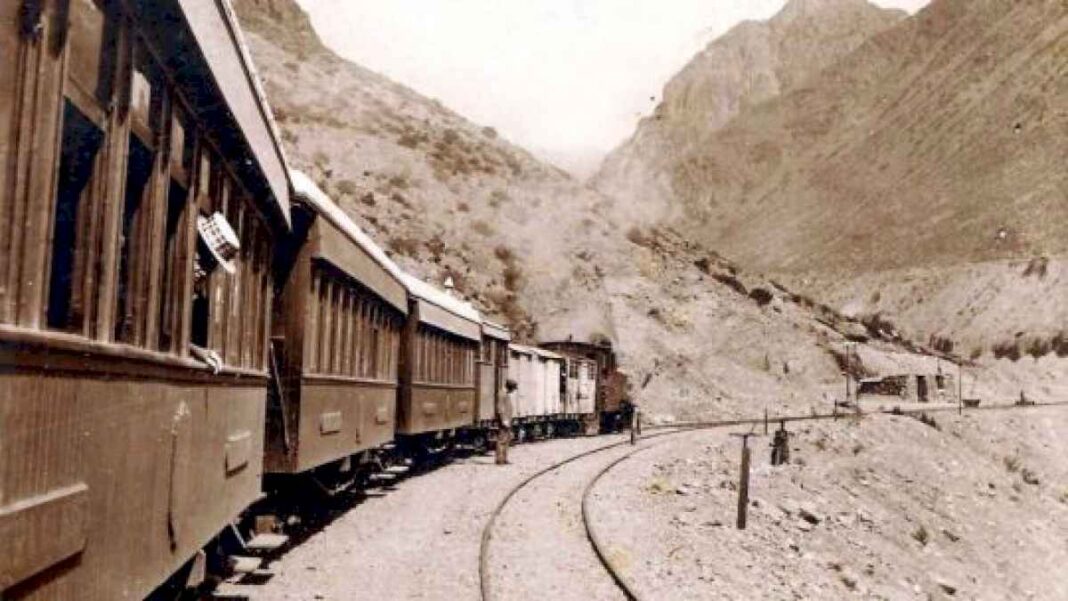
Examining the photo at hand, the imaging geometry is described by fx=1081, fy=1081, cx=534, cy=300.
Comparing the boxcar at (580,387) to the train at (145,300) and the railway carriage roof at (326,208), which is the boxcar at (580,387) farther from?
the train at (145,300)

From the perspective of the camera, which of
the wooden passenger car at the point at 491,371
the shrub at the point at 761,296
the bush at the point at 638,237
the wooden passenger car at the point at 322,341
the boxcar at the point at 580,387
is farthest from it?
the bush at the point at 638,237

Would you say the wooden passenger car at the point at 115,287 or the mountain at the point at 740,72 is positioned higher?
the mountain at the point at 740,72

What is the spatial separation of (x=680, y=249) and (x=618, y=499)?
49.7 metres

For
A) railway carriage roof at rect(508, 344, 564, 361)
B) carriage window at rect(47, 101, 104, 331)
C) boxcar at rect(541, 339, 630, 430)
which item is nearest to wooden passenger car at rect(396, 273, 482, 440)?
railway carriage roof at rect(508, 344, 564, 361)

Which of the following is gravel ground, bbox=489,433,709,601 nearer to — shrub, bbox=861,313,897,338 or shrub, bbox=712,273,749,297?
shrub, bbox=712,273,749,297

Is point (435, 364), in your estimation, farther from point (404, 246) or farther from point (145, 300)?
point (404, 246)

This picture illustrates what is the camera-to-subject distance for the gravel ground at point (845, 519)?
1279 centimetres

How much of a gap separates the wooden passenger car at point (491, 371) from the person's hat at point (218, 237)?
16043mm

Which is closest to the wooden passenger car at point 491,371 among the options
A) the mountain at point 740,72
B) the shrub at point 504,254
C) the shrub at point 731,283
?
the shrub at point 504,254

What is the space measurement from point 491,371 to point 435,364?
20.0 feet

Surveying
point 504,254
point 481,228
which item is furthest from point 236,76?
point 481,228

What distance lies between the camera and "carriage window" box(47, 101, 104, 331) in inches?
125

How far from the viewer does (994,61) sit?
109250 millimetres

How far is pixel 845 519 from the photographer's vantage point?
66.0 feet
